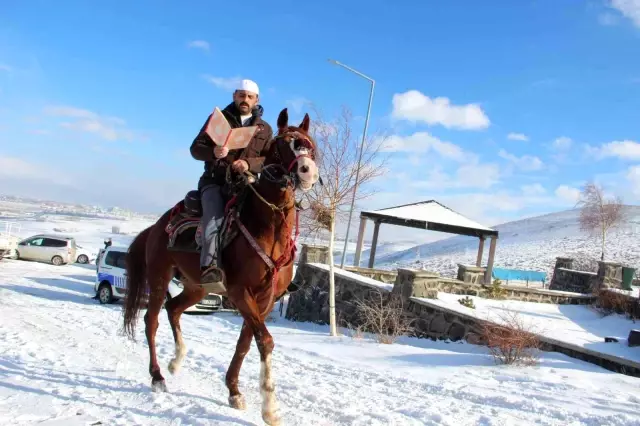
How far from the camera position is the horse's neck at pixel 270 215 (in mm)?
4648

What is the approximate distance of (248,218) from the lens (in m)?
4.90

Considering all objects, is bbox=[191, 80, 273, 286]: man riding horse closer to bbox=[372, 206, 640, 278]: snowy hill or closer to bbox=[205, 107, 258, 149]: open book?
bbox=[205, 107, 258, 149]: open book

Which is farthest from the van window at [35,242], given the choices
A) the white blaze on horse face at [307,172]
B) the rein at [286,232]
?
the white blaze on horse face at [307,172]

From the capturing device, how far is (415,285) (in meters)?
12.3

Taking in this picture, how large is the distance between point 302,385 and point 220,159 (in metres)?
2.96

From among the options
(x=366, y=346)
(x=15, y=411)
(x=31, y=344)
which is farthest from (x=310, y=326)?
(x=15, y=411)

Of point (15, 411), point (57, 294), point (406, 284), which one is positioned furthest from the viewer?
point (57, 294)

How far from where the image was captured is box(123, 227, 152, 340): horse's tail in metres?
6.88

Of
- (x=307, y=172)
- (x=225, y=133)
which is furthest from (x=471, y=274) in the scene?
(x=307, y=172)

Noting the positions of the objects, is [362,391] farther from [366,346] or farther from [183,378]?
[366,346]

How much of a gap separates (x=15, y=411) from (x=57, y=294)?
15.0 meters

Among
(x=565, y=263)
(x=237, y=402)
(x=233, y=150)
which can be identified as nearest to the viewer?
(x=237, y=402)

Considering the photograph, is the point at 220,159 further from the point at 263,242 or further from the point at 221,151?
the point at 263,242

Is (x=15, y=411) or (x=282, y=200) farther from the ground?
(x=282, y=200)
